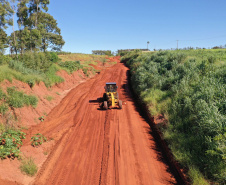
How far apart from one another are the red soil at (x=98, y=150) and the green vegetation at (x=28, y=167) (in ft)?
0.90

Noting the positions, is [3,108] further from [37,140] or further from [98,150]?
[98,150]

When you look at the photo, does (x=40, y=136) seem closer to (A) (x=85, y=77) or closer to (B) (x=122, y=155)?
(B) (x=122, y=155)

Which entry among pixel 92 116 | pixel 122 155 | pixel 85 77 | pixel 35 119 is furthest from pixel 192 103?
pixel 85 77

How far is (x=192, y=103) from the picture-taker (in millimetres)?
9547

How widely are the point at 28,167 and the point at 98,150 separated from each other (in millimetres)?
3496

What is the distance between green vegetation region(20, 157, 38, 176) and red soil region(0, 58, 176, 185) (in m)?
0.27

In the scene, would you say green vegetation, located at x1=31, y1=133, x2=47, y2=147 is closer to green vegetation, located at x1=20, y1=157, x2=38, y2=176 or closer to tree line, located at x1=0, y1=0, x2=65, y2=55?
green vegetation, located at x1=20, y1=157, x2=38, y2=176

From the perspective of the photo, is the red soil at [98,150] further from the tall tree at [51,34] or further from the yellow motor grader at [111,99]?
the tall tree at [51,34]

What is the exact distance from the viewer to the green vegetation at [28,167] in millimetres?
6689

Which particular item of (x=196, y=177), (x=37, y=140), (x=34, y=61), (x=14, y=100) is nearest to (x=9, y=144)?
(x=37, y=140)

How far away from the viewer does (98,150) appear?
839 cm

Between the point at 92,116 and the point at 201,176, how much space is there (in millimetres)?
9055

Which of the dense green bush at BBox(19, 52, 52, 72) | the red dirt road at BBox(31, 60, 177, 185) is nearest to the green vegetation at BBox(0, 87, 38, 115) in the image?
the red dirt road at BBox(31, 60, 177, 185)

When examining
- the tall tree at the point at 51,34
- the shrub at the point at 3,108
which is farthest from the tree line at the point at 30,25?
the shrub at the point at 3,108
